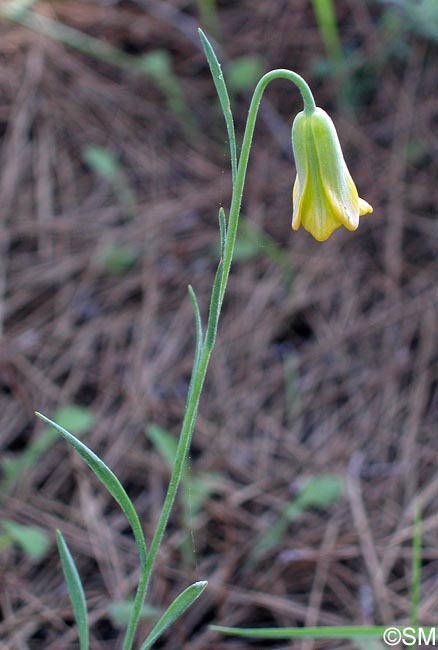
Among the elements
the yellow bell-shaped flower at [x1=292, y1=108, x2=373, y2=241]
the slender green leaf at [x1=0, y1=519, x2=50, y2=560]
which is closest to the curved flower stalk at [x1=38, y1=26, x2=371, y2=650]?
the yellow bell-shaped flower at [x1=292, y1=108, x2=373, y2=241]

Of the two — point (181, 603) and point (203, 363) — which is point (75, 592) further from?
point (203, 363)

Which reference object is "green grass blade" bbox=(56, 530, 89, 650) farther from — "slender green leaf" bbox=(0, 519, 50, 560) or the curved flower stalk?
"slender green leaf" bbox=(0, 519, 50, 560)

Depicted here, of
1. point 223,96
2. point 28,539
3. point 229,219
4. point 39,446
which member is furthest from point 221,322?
point 223,96

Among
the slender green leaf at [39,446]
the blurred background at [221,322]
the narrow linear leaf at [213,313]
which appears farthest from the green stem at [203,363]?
the slender green leaf at [39,446]

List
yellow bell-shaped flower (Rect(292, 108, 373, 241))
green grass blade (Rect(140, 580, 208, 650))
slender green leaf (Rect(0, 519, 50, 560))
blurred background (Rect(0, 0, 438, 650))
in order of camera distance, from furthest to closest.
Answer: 1. blurred background (Rect(0, 0, 438, 650))
2. slender green leaf (Rect(0, 519, 50, 560))
3. yellow bell-shaped flower (Rect(292, 108, 373, 241))
4. green grass blade (Rect(140, 580, 208, 650))

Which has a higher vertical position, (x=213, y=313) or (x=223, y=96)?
(x=223, y=96)

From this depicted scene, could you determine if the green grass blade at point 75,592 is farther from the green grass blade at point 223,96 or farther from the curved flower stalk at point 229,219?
the green grass blade at point 223,96
